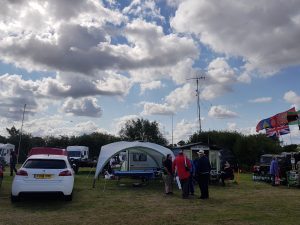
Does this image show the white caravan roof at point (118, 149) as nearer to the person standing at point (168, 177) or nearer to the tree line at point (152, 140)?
the person standing at point (168, 177)

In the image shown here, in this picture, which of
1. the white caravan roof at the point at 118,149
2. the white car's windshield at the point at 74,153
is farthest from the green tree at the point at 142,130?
the white caravan roof at the point at 118,149

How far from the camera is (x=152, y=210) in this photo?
11773mm

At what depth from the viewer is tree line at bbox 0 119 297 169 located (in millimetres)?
50188

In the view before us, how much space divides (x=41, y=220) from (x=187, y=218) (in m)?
3.77

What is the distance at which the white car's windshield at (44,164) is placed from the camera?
12844mm

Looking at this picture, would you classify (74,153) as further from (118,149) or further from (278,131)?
(278,131)

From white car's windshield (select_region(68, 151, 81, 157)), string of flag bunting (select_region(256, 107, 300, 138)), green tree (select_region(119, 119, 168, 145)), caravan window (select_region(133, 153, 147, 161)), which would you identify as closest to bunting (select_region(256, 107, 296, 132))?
string of flag bunting (select_region(256, 107, 300, 138))

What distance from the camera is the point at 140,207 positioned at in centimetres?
1241

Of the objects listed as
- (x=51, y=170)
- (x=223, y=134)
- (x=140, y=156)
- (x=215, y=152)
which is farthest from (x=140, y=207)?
(x=223, y=134)

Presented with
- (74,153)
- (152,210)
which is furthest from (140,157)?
(152,210)

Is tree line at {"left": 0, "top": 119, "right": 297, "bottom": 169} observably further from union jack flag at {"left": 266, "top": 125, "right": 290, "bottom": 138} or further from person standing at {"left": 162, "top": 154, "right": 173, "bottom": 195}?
person standing at {"left": 162, "top": 154, "right": 173, "bottom": 195}

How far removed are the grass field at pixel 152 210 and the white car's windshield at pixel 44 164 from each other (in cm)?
120

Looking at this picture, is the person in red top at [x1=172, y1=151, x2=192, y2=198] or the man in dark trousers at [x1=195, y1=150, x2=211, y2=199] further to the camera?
the person in red top at [x1=172, y1=151, x2=192, y2=198]

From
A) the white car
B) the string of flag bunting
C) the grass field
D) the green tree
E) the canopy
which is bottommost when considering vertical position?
the grass field
